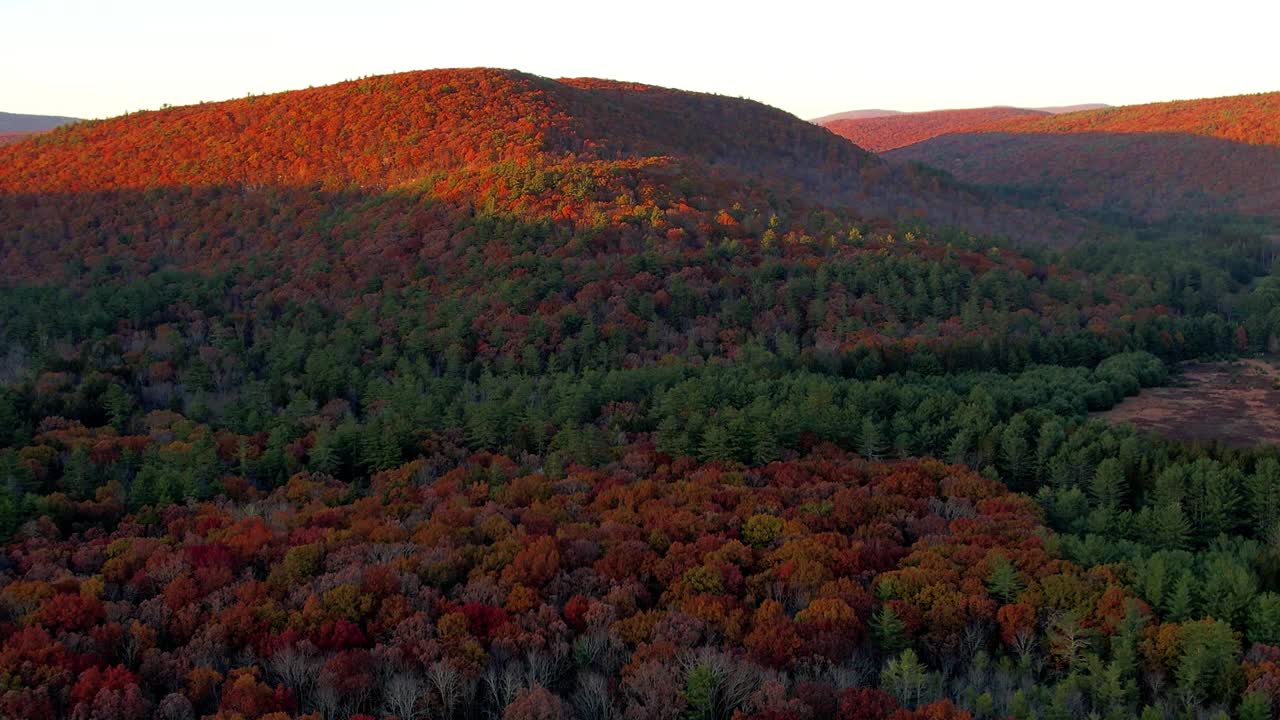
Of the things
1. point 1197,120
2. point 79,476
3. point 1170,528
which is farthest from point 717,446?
point 1197,120

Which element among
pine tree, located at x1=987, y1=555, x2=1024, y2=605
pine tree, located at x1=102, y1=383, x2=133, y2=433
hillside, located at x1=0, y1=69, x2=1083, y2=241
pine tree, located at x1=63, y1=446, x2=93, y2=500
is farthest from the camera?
hillside, located at x1=0, y1=69, x2=1083, y2=241

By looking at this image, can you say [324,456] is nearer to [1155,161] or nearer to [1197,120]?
[1155,161]

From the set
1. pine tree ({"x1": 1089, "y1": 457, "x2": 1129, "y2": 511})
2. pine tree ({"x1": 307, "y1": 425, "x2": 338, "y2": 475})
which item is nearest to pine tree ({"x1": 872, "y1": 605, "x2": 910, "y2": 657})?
pine tree ({"x1": 1089, "y1": 457, "x2": 1129, "y2": 511})

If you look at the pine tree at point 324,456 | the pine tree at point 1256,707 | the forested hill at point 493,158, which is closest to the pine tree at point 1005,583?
the pine tree at point 1256,707

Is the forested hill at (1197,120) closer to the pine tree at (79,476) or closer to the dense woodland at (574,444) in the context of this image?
the dense woodland at (574,444)

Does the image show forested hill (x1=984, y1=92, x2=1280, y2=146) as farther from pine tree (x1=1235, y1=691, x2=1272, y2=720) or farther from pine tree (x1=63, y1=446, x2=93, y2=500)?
pine tree (x1=63, y1=446, x2=93, y2=500)

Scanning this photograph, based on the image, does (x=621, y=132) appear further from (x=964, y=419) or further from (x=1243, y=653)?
(x=1243, y=653)
